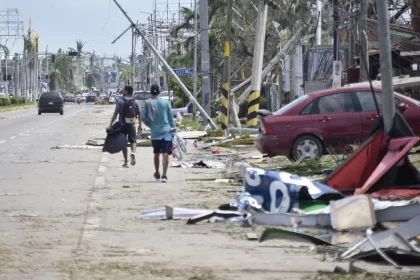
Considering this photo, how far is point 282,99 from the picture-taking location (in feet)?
154

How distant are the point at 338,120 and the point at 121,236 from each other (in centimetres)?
907

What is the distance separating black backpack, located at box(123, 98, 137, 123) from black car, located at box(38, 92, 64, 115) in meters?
50.5

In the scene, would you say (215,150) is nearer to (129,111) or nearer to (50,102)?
(129,111)

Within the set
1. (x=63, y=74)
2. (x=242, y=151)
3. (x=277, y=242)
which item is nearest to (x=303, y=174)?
(x=277, y=242)

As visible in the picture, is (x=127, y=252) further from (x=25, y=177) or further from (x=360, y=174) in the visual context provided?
(x=25, y=177)

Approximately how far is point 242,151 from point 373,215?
13.8m

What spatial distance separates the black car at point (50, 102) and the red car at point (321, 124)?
52.7m

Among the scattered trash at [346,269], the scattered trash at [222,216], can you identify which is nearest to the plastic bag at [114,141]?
the scattered trash at [222,216]

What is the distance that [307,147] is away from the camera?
61.5 feet

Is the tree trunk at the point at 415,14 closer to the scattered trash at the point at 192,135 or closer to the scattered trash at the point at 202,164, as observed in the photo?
the scattered trash at the point at 192,135

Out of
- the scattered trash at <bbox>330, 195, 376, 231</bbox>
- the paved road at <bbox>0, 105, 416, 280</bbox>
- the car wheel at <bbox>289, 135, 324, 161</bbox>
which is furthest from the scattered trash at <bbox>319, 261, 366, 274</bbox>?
the car wheel at <bbox>289, 135, 324, 161</bbox>

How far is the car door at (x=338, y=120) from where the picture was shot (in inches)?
726

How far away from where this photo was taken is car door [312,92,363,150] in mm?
18438

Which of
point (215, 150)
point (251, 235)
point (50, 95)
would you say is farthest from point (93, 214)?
point (50, 95)
